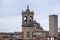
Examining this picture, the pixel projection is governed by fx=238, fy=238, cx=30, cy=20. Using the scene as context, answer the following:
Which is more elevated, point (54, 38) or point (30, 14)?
point (30, 14)

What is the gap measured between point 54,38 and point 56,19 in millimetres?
1464

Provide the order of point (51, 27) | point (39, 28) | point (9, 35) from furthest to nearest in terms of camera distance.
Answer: point (39, 28) < point (9, 35) < point (51, 27)

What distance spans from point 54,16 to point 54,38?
1.67 metres

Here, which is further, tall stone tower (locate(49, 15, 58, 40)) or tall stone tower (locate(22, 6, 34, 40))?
tall stone tower (locate(22, 6, 34, 40))

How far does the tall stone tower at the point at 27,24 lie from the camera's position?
21.2m

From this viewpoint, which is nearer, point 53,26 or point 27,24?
point 53,26

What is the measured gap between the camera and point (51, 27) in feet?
55.8

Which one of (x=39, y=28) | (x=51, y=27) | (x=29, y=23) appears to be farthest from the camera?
(x=39, y=28)

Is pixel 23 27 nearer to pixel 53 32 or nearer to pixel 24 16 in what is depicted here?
pixel 24 16

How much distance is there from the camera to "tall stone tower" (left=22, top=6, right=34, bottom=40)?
21.2m

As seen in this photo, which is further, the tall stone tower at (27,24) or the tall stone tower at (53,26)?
the tall stone tower at (27,24)

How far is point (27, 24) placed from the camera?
21188 millimetres

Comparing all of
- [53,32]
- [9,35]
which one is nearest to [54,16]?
[53,32]

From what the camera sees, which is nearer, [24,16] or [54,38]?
[54,38]
